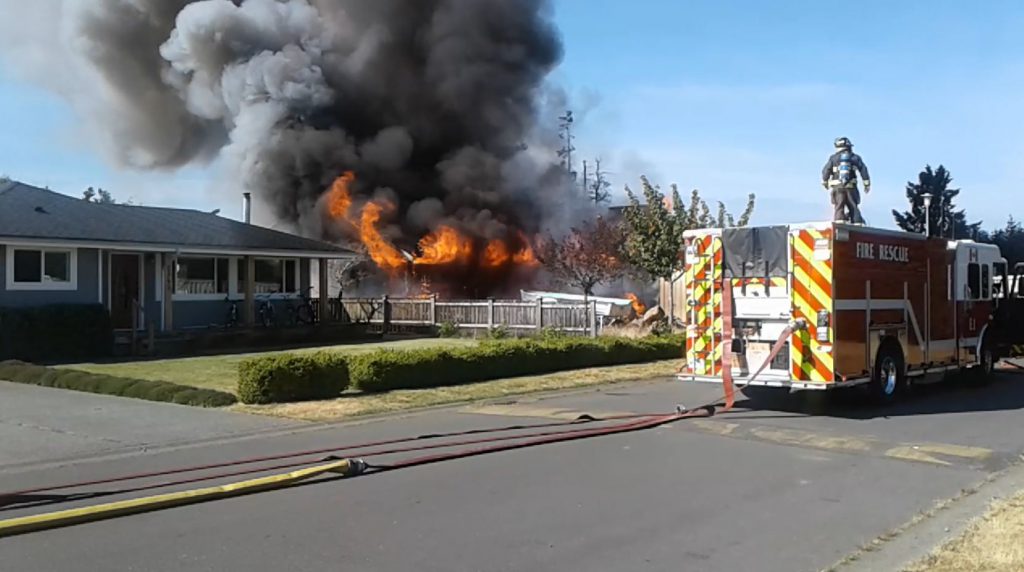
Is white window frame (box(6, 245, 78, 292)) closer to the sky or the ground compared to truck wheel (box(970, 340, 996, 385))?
closer to the sky

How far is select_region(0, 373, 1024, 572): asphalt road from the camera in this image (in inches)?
228

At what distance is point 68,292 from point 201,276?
173 inches

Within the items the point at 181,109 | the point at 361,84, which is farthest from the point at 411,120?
the point at 181,109

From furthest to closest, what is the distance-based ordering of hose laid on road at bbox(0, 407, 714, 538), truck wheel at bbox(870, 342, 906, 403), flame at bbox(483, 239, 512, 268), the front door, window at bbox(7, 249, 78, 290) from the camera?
1. flame at bbox(483, 239, 512, 268)
2. the front door
3. window at bbox(7, 249, 78, 290)
4. truck wheel at bbox(870, 342, 906, 403)
5. hose laid on road at bbox(0, 407, 714, 538)

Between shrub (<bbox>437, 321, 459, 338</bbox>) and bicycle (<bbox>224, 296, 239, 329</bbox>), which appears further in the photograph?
shrub (<bbox>437, 321, 459, 338</bbox>)

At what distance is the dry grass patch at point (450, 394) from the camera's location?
12.3 m

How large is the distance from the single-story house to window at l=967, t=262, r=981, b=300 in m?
16.8

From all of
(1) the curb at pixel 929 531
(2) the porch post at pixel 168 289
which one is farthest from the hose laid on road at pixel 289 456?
(2) the porch post at pixel 168 289

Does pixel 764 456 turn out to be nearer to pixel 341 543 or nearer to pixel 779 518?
pixel 779 518

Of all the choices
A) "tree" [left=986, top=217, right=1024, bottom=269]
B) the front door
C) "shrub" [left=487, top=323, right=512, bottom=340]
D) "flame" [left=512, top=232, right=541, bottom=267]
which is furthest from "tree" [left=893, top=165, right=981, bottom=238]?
the front door

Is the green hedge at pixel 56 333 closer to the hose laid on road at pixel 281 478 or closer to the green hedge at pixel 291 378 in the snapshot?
the green hedge at pixel 291 378

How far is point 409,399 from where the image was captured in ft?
44.2

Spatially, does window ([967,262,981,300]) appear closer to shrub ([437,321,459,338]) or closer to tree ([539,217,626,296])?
shrub ([437,321,459,338])

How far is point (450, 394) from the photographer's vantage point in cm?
1412
